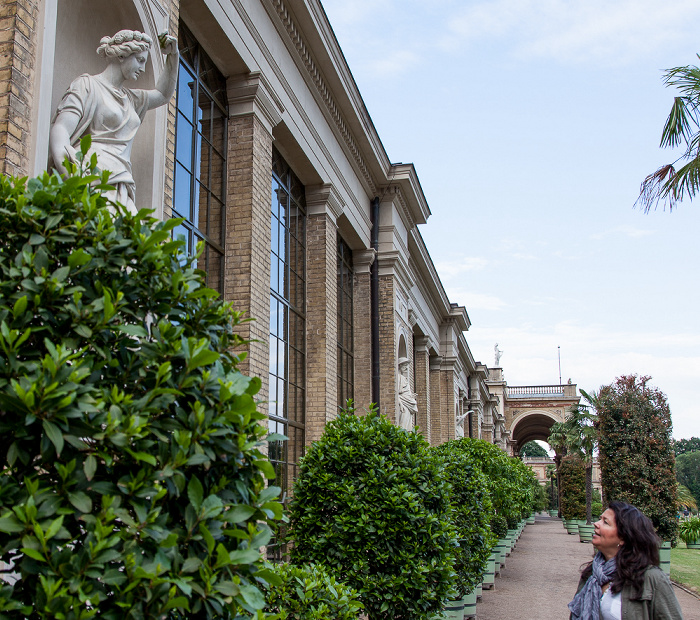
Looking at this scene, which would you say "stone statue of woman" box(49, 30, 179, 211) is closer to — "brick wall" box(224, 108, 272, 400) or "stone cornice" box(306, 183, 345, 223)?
"brick wall" box(224, 108, 272, 400)

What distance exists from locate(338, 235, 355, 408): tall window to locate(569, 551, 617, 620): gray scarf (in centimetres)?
1205

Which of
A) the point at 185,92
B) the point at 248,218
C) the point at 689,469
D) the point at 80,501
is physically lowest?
the point at 689,469

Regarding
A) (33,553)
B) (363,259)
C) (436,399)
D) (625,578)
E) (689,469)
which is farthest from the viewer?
(689,469)

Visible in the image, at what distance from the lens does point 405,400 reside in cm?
1933

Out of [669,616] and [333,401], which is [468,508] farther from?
[669,616]

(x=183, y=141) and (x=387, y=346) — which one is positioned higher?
(x=183, y=141)

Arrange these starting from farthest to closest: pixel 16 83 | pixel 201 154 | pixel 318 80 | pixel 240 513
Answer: pixel 318 80, pixel 201 154, pixel 16 83, pixel 240 513

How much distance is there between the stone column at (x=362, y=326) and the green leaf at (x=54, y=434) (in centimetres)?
1540

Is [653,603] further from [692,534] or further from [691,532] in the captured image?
[691,532]

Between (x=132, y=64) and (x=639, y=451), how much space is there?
48.4 ft

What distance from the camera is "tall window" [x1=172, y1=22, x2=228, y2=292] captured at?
9234 mm

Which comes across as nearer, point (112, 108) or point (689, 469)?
point (112, 108)

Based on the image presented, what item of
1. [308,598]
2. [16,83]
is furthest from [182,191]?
[308,598]

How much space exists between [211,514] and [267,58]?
32.2ft
